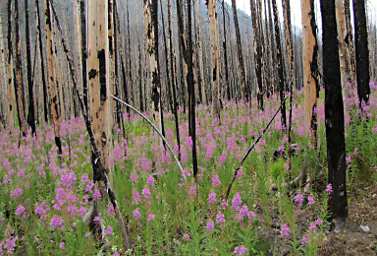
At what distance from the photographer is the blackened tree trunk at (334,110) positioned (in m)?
3.96

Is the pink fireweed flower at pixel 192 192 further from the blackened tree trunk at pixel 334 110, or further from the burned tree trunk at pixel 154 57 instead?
the burned tree trunk at pixel 154 57

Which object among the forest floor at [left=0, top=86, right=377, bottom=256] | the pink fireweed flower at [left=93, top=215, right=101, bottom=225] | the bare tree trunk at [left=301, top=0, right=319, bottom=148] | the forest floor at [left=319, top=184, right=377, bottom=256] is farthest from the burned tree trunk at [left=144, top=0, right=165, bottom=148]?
the forest floor at [left=319, top=184, right=377, bottom=256]

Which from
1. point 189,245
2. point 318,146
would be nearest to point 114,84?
point 318,146

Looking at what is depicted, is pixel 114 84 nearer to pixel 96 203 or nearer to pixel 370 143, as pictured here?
pixel 96 203

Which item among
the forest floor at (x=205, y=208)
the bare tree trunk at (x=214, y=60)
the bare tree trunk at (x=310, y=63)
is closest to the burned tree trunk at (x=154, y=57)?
the forest floor at (x=205, y=208)

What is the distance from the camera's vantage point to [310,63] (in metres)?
5.38

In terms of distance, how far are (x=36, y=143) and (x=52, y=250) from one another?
22.3 feet

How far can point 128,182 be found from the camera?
5.25 m

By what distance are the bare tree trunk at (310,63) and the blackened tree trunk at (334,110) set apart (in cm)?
130

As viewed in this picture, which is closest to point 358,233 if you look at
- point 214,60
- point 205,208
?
point 205,208

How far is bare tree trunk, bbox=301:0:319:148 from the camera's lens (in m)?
5.33

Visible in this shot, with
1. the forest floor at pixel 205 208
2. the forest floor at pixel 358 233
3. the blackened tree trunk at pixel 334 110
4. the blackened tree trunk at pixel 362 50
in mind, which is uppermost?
the blackened tree trunk at pixel 362 50

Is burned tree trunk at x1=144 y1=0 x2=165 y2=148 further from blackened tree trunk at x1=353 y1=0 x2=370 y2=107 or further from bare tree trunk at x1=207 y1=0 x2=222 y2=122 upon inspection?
blackened tree trunk at x1=353 y1=0 x2=370 y2=107

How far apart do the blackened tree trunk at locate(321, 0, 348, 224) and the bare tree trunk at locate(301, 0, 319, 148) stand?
130cm
